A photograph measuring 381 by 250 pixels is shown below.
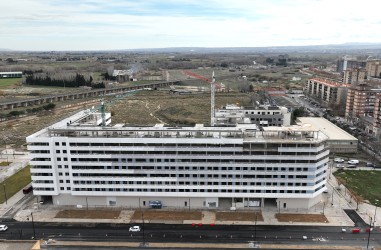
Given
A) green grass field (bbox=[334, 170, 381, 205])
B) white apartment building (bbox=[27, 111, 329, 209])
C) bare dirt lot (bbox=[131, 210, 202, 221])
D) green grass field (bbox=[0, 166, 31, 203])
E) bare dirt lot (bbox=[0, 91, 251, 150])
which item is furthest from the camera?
bare dirt lot (bbox=[0, 91, 251, 150])

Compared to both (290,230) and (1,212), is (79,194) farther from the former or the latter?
(290,230)

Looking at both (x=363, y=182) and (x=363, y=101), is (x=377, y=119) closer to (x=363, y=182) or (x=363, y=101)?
(x=363, y=101)

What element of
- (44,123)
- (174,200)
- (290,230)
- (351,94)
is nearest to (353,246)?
(290,230)

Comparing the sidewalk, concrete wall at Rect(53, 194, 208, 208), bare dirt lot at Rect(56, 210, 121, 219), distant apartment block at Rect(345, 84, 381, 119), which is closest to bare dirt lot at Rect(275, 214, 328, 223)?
the sidewalk

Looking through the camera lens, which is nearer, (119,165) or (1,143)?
(119,165)

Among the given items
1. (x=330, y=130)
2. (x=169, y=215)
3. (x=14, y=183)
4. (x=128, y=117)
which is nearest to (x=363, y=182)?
(x=330, y=130)

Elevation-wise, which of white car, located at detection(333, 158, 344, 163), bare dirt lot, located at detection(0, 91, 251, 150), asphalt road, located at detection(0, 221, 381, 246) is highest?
bare dirt lot, located at detection(0, 91, 251, 150)

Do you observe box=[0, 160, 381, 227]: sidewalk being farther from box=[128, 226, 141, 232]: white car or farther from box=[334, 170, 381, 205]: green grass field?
box=[334, 170, 381, 205]: green grass field
